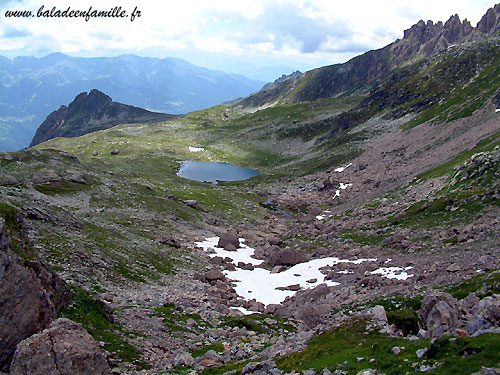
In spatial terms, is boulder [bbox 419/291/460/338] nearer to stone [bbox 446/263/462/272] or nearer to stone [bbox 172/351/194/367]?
stone [bbox 446/263/462/272]

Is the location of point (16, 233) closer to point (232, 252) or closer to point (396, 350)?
point (396, 350)

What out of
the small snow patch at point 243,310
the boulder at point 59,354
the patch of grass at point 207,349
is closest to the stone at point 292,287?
the small snow patch at point 243,310

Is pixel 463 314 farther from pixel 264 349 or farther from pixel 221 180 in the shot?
A: pixel 221 180

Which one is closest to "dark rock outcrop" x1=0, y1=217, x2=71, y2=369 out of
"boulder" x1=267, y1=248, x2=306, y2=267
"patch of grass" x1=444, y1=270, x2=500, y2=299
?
"patch of grass" x1=444, y1=270, x2=500, y2=299

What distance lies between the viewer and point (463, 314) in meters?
22.2

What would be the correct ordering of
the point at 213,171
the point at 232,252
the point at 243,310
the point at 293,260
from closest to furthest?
1. the point at 243,310
2. the point at 293,260
3. the point at 232,252
4. the point at 213,171

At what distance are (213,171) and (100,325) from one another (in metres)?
138

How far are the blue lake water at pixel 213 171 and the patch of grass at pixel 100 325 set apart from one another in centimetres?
11413

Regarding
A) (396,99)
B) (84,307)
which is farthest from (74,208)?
(396,99)

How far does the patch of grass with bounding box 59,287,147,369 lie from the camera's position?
23.7 metres

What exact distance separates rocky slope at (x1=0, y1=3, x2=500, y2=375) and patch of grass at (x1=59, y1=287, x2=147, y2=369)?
118mm

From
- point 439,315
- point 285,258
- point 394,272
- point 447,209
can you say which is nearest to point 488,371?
point 439,315

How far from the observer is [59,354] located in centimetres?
1844

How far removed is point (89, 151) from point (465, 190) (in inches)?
6688
